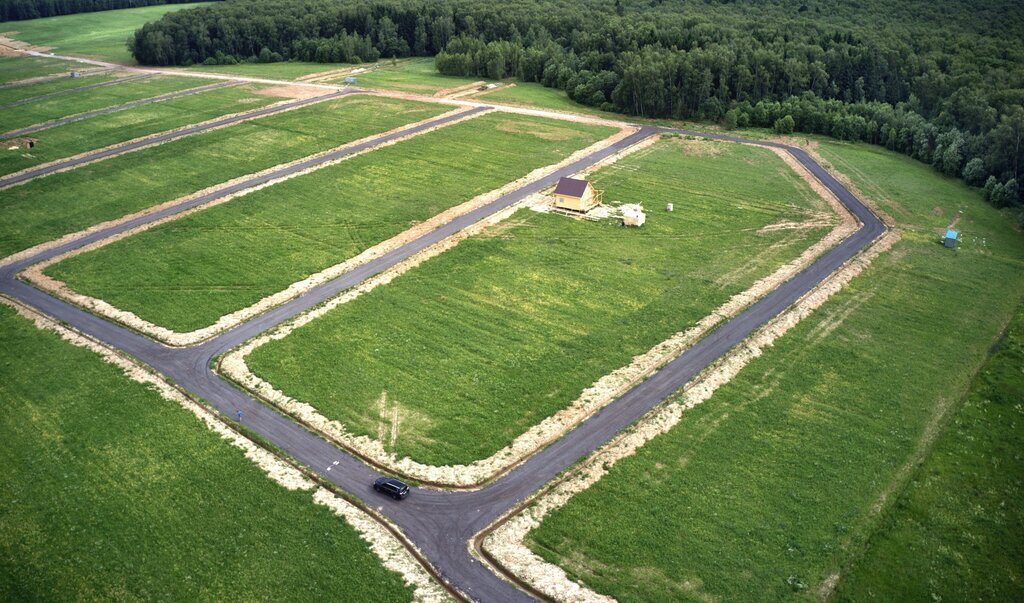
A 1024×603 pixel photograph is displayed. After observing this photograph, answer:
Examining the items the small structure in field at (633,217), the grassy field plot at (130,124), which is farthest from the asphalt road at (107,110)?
the small structure in field at (633,217)

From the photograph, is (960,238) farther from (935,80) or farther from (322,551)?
(322,551)

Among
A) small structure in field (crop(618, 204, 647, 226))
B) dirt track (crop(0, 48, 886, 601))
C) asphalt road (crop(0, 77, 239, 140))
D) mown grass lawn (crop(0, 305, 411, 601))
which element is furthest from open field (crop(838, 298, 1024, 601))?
asphalt road (crop(0, 77, 239, 140))

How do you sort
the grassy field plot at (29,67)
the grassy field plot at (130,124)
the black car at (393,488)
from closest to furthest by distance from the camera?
the black car at (393,488) < the grassy field plot at (130,124) < the grassy field plot at (29,67)

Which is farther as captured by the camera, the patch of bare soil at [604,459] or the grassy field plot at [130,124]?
the grassy field plot at [130,124]

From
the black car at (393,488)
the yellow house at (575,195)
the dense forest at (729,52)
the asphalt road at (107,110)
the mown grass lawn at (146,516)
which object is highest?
the dense forest at (729,52)

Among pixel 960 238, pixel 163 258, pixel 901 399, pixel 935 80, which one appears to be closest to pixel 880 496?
pixel 901 399

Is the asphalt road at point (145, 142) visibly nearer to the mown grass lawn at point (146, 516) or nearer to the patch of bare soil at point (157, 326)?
the patch of bare soil at point (157, 326)

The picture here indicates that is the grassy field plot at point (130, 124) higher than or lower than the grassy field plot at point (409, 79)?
lower
